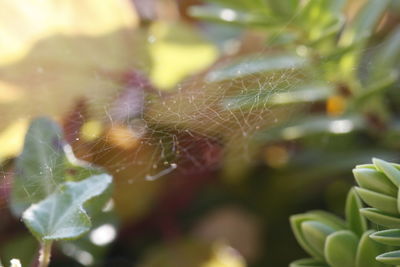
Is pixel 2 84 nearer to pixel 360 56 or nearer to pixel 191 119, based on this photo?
pixel 191 119

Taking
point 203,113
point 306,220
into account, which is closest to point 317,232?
point 306,220

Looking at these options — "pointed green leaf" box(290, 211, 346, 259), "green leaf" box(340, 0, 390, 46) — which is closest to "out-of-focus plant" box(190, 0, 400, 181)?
"green leaf" box(340, 0, 390, 46)

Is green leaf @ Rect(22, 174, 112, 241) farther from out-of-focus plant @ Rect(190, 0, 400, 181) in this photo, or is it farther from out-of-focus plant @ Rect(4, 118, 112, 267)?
out-of-focus plant @ Rect(190, 0, 400, 181)

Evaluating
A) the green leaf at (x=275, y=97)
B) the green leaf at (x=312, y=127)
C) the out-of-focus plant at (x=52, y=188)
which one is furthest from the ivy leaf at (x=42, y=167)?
the green leaf at (x=312, y=127)

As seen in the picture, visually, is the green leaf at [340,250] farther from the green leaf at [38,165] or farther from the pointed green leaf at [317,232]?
the green leaf at [38,165]

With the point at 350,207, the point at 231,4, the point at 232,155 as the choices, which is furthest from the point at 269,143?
the point at 350,207

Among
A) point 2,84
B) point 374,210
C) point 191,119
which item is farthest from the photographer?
point 2,84
